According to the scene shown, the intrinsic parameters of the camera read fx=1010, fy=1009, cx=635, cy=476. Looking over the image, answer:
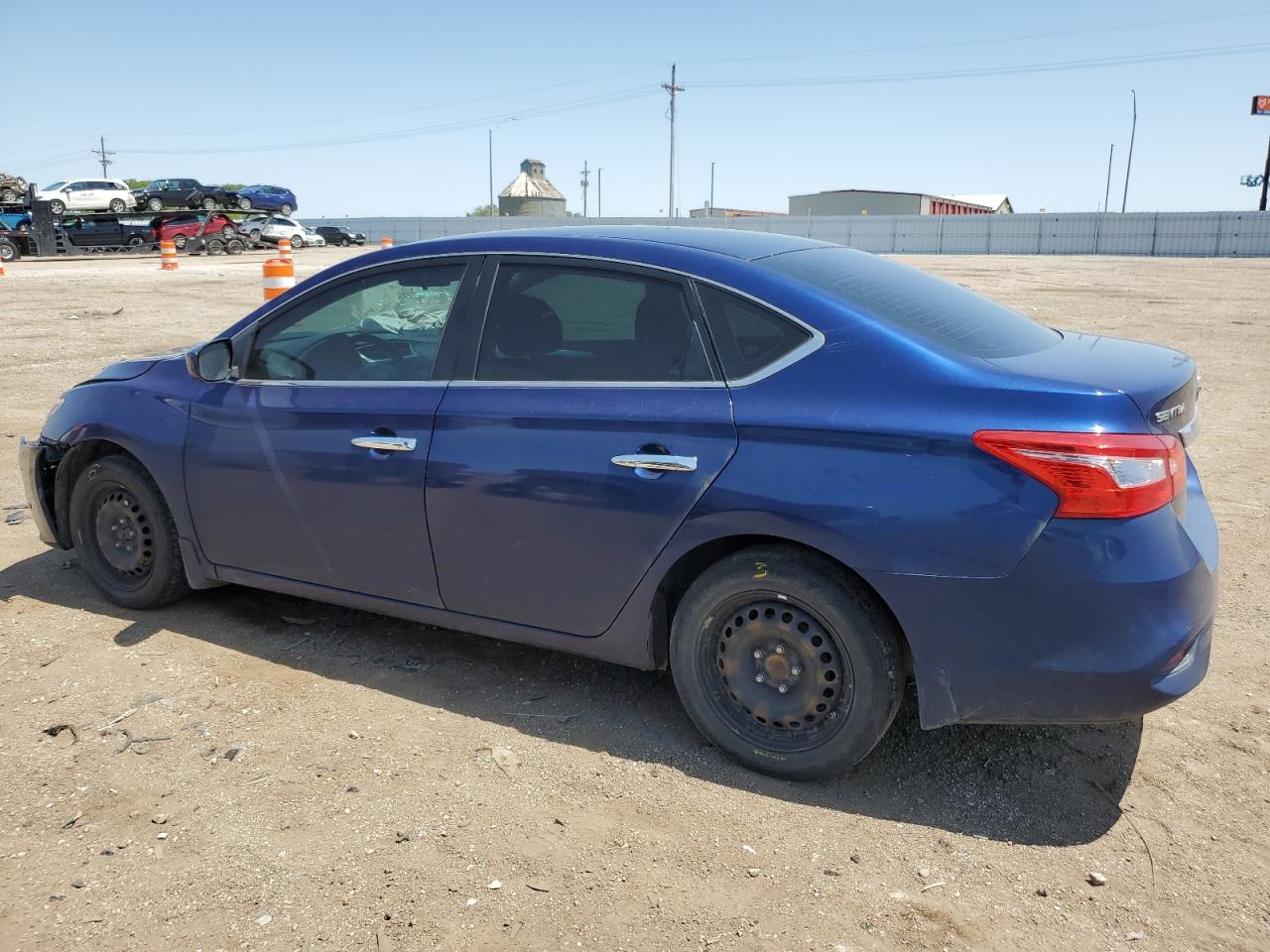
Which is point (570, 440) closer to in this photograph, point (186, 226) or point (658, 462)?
point (658, 462)

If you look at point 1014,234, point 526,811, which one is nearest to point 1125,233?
point 1014,234

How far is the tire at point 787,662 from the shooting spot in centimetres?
299

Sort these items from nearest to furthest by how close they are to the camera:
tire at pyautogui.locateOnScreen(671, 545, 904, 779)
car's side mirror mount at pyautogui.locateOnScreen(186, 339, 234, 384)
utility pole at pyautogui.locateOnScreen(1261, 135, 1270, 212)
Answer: tire at pyautogui.locateOnScreen(671, 545, 904, 779), car's side mirror mount at pyautogui.locateOnScreen(186, 339, 234, 384), utility pole at pyautogui.locateOnScreen(1261, 135, 1270, 212)

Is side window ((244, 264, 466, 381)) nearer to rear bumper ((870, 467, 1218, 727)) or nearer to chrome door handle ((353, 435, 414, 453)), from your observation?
chrome door handle ((353, 435, 414, 453))

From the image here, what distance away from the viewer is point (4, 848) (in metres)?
2.90

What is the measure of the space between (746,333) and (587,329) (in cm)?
62

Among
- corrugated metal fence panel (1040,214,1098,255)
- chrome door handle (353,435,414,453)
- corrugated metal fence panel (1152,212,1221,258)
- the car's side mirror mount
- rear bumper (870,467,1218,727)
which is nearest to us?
rear bumper (870,467,1218,727)

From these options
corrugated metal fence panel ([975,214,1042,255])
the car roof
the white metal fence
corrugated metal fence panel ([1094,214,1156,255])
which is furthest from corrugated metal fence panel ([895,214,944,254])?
the car roof

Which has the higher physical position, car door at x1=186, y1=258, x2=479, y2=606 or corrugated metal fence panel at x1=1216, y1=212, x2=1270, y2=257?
corrugated metal fence panel at x1=1216, y1=212, x2=1270, y2=257

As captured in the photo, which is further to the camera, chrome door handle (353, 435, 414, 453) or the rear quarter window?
chrome door handle (353, 435, 414, 453)

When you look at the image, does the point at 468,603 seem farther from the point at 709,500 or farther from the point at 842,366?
the point at 842,366

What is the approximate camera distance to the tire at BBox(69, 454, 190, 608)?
4422 mm

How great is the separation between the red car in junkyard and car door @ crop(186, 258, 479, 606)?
36.5 m

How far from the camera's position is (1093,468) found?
2688 millimetres
